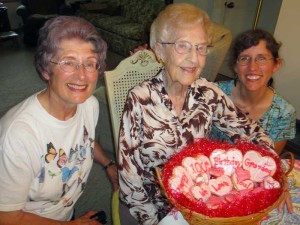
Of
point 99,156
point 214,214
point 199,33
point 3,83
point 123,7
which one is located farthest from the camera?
point 123,7

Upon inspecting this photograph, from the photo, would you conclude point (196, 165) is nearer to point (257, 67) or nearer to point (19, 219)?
point (19, 219)

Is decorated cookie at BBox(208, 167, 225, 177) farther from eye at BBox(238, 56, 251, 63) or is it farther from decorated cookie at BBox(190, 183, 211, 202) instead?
eye at BBox(238, 56, 251, 63)

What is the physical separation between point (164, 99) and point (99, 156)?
477 mm

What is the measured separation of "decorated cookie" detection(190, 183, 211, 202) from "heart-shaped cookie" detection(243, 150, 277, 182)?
0.52ft

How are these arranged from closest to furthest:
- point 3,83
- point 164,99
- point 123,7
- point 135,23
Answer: point 164,99
point 3,83
point 135,23
point 123,7

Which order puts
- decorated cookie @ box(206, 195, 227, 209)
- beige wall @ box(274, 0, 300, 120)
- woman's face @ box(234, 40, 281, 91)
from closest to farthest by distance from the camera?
decorated cookie @ box(206, 195, 227, 209), woman's face @ box(234, 40, 281, 91), beige wall @ box(274, 0, 300, 120)

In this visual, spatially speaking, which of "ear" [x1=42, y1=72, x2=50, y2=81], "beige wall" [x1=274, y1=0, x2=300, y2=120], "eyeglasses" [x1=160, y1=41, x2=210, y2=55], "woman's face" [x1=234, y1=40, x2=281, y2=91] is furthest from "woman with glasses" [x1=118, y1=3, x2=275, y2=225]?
"beige wall" [x1=274, y1=0, x2=300, y2=120]

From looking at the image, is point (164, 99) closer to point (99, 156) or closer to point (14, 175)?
point (99, 156)

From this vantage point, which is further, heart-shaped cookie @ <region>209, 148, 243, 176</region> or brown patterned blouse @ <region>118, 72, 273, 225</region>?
brown patterned blouse @ <region>118, 72, 273, 225</region>

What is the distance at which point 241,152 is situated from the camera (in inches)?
34.6

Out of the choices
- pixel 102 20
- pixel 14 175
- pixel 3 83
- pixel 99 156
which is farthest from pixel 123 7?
pixel 14 175

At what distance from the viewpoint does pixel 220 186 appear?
0.77 meters

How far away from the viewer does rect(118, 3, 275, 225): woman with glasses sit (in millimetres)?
1119

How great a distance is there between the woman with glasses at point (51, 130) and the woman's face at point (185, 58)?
27 cm
